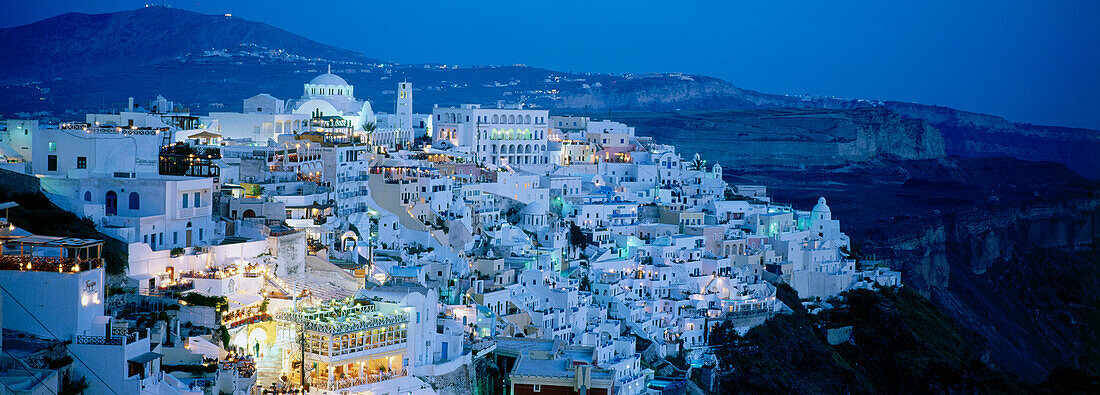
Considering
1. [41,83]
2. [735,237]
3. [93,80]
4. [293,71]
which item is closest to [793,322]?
[735,237]

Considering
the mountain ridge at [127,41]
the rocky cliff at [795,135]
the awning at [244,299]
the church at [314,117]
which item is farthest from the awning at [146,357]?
the rocky cliff at [795,135]

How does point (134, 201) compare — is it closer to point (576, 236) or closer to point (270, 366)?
point (270, 366)

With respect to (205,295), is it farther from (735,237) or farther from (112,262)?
(735,237)

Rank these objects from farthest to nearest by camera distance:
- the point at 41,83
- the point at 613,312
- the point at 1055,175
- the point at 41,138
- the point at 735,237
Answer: the point at 1055,175 < the point at 41,83 < the point at 735,237 < the point at 613,312 < the point at 41,138

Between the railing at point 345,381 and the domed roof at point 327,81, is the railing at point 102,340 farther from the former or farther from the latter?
the domed roof at point 327,81

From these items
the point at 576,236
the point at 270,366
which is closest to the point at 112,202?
the point at 270,366

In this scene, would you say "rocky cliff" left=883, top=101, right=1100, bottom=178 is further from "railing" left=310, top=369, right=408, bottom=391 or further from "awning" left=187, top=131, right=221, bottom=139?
"awning" left=187, top=131, right=221, bottom=139

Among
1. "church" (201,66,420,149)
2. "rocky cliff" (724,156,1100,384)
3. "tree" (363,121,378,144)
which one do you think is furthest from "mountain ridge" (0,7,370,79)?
"rocky cliff" (724,156,1100,384)
